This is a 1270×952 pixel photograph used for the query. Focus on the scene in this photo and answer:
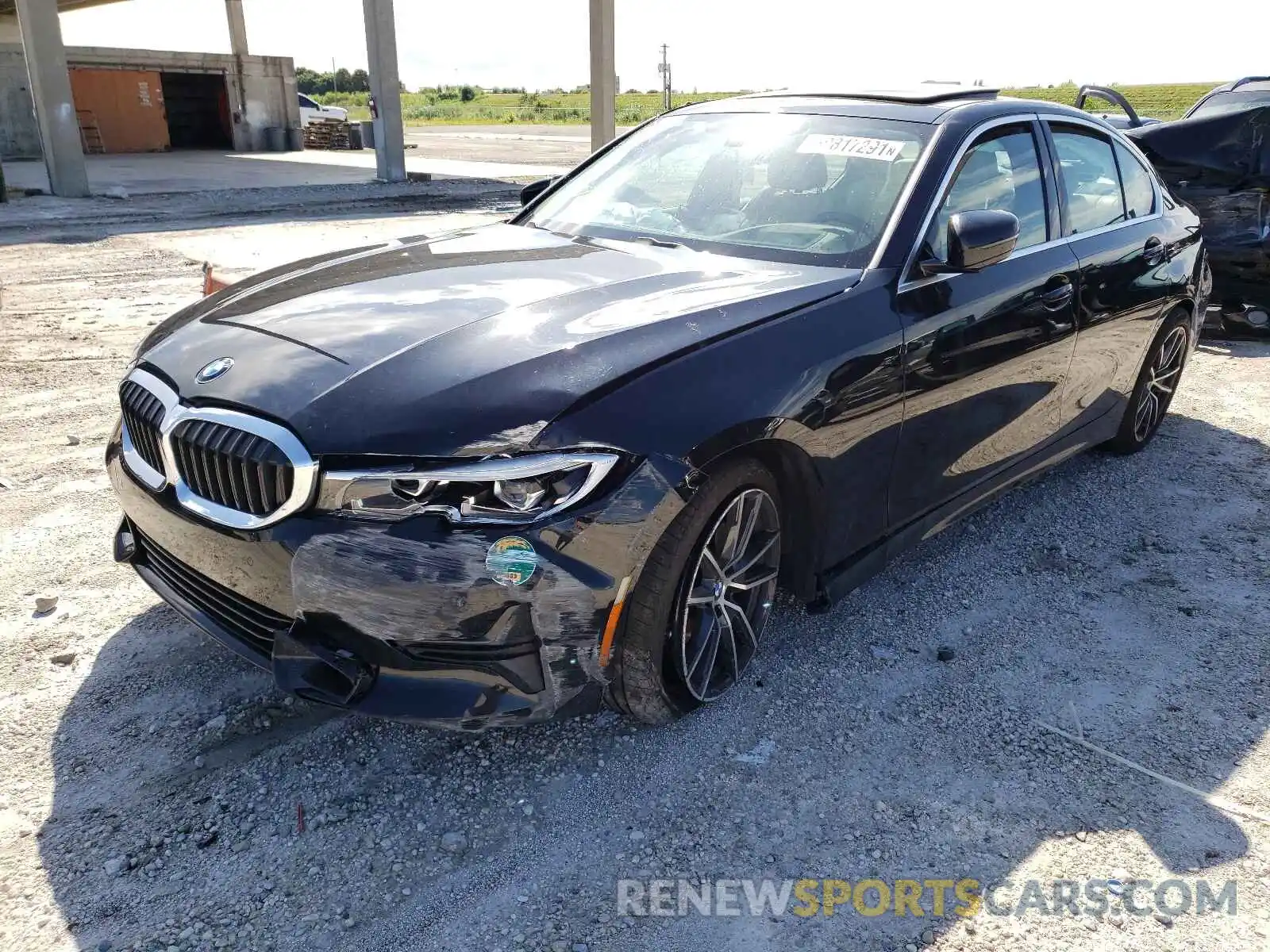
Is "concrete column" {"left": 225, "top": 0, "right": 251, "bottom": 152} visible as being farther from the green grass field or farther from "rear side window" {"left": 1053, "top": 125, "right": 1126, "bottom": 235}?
"rear side window" {"left": 1053, "top": 125, "right": 1126, "bottom": 235}

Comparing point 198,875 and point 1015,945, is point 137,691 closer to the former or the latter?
point 198,875

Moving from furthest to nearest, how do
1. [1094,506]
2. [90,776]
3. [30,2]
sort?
[30,2]
[1094,506]
[90,776]

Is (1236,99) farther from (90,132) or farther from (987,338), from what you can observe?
(90,132)

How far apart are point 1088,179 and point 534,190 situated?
242cm

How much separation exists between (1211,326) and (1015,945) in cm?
737

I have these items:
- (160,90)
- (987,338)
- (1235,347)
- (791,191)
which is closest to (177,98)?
(160,90)

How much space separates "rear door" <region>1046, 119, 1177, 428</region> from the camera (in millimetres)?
3975

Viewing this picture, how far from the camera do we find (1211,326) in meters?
8.03

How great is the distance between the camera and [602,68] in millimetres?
21625

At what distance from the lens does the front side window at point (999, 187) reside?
128 inches

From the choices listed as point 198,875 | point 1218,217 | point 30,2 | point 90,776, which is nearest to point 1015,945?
point 198,875

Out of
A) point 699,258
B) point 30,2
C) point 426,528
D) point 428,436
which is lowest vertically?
point 426,528

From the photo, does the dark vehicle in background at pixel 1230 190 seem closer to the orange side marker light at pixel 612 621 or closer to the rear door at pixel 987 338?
the rear door at pixel 987 338

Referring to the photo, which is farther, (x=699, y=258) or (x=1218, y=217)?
(x=1218, y=217)
